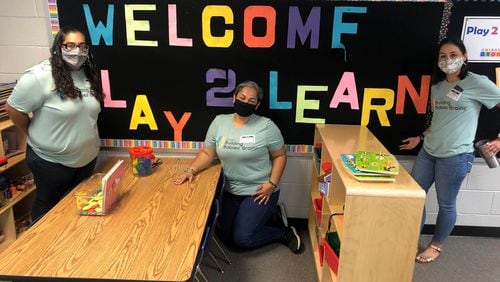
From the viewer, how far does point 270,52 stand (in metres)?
2.77

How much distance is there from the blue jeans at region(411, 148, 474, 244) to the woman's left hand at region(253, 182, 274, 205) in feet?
3.30

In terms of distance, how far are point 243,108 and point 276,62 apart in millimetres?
438

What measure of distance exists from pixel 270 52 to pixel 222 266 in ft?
4.89

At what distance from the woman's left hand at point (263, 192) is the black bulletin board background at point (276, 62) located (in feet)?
1.34

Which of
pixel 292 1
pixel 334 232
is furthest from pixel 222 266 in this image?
pixel 292 1

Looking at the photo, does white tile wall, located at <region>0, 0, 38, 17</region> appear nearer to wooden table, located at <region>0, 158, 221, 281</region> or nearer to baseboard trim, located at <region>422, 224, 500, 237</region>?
wooden table, located at <region>0, 158, 221, 281</region>

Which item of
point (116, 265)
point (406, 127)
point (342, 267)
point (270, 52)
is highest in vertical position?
point (270, 52)

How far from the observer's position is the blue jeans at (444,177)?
8.45 ft

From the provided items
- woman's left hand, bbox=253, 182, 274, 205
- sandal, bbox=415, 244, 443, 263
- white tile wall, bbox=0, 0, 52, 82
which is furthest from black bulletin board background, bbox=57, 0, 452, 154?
sandal, bbox=415, 244, 443, 263

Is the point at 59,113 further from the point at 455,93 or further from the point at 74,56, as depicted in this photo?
the point at 455,93

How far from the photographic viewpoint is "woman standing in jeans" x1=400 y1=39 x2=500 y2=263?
97.3 inches

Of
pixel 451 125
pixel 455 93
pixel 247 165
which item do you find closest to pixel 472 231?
pixel 451 125

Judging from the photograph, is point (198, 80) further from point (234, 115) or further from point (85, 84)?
point (85, 84)

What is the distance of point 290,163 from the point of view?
307 cm
